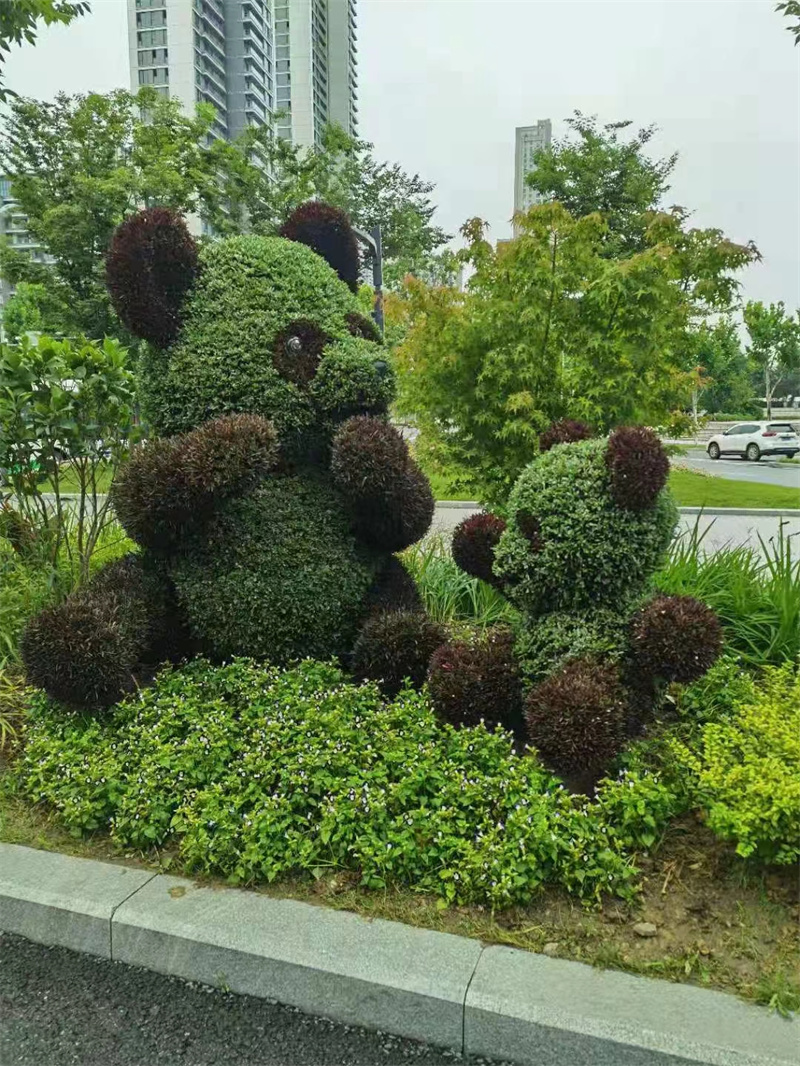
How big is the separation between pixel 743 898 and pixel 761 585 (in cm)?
230

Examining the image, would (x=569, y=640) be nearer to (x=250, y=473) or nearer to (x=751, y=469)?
(x=250, y=473)

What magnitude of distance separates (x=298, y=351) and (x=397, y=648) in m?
1.53

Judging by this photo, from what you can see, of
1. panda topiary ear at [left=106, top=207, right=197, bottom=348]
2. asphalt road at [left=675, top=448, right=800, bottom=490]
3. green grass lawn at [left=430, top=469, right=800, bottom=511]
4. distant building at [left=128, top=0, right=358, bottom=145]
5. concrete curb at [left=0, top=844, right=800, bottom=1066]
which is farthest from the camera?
distant building at [left=128, top=0, right=358, bottom=145]

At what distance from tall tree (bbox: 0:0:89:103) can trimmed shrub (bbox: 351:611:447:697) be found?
4315mm

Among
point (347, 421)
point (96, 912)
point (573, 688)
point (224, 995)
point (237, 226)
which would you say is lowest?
point (224, 995)

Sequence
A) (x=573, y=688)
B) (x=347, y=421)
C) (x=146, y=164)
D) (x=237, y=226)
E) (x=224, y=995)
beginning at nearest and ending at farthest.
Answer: (x=224, y=995) < (x=573, y=688) < (x=347, y=421) < (x=146, y=164) < (x=237, y=226)

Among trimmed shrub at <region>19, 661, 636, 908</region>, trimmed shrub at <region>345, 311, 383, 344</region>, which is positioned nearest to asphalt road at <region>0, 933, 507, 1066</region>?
trimmed shrub at <region>19, 661, 636, 908</region>

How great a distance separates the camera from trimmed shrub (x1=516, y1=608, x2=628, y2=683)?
9.71 feet

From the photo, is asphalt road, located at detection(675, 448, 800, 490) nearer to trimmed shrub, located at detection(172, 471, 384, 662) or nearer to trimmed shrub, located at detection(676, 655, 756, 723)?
trimmed shrub, located at detection(676, 655, 756, 723)

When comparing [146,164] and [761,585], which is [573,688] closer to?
[761,585]

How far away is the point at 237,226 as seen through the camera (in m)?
16.8

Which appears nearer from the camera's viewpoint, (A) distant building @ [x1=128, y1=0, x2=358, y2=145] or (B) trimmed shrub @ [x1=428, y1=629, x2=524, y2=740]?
(B) trimmed shrub @ [x1=428, y1=629, x2=524, y2=740]

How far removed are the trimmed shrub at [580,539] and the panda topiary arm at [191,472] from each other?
1.22m

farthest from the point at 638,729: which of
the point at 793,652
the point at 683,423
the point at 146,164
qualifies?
the point at 146,164
